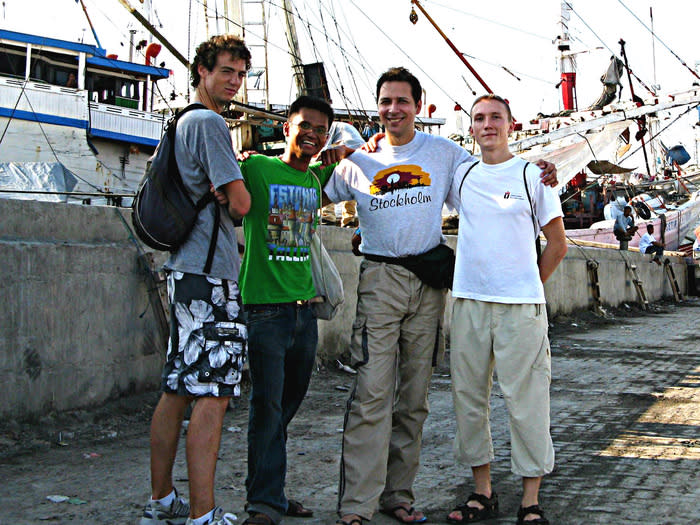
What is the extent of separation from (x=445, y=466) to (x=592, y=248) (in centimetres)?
1248

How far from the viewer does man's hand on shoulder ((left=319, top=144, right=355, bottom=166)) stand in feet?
13.3

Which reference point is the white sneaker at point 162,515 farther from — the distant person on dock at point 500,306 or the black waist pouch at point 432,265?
the black waist pouch at point 432,265

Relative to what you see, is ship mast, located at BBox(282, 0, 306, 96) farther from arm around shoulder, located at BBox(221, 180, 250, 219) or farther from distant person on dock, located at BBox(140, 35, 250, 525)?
arm around shoulder, located at BBox(221, 180, 250, 219)

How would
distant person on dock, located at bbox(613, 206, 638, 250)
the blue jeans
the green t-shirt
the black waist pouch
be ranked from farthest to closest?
distant person on dock, located at bbox(613, 206, 638, 250) → the black waist pouch → the green t-shirt → the blue jeans

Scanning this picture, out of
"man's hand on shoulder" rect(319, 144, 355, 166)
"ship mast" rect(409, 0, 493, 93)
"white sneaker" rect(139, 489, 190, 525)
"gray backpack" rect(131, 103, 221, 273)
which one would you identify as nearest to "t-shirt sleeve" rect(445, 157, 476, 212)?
"man's hand on shoulder" rect(319, 144, 355, 166)

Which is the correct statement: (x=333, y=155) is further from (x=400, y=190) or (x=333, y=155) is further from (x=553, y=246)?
(x=553, y=246)

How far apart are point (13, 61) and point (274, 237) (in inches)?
898

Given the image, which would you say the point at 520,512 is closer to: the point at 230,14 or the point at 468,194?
the point at 468,194

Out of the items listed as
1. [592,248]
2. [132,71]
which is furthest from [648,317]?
[132,71]

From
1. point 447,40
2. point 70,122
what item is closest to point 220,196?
point 447,40

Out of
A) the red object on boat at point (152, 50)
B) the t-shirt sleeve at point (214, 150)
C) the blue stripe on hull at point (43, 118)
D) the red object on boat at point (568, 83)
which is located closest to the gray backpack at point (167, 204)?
the t-shirt sleeve at point (214, 150)

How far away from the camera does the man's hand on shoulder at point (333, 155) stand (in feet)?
13.3

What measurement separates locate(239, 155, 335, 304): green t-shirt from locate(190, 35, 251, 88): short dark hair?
0.53 metres

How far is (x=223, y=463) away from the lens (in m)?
4.72
